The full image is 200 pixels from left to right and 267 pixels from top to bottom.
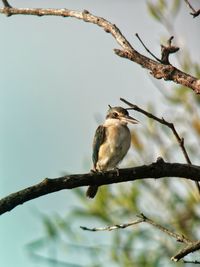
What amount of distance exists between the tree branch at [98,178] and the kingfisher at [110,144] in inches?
132

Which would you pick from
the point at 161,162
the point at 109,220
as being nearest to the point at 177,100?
the point at 109,220

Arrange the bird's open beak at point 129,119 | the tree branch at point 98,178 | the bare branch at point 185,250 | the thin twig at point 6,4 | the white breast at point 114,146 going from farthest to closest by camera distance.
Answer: the bird's open beak at point 129,119, the white breast at point 114,146, the thin twig at point 6,4, the bare branch at point 185,250, the tree branch at point 98,178

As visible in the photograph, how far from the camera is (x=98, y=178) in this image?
3.17m

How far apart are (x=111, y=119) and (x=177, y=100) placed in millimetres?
1291

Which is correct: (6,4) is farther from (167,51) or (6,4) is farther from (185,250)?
(185,250)

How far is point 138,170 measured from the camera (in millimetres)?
3232

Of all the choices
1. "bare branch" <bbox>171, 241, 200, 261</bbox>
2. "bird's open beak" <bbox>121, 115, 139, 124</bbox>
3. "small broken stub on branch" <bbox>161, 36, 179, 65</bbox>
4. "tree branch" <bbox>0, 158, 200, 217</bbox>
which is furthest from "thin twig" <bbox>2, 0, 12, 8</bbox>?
"bird's open beak" <bbox>121, 115, 139, 124</bbox>

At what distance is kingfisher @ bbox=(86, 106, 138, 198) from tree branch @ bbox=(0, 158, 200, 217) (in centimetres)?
336

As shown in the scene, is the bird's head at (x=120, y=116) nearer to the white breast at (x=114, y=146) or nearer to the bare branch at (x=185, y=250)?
the white breast at (x=114, y=146)

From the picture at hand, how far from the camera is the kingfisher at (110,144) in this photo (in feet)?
21.9

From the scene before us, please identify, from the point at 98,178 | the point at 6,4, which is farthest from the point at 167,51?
the point at 6,4

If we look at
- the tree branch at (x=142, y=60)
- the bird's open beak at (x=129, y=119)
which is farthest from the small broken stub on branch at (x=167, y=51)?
the bird's open beak at (x=129, y=119)

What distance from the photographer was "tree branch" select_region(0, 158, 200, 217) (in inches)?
115

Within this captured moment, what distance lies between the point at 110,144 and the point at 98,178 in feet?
11.8
